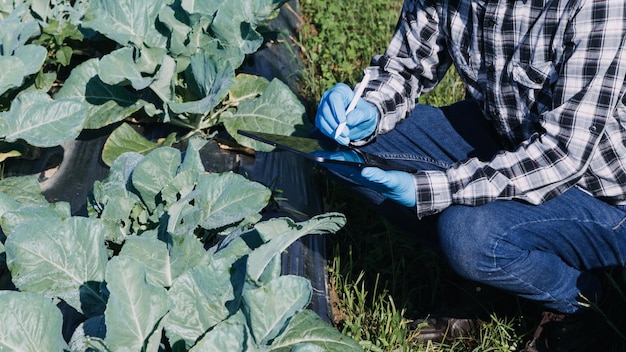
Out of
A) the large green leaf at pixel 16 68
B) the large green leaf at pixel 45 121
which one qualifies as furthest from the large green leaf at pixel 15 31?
the large green leaf at pixel 45 121

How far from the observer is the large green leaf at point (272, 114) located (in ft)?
8.34

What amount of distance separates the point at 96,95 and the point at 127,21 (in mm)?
260

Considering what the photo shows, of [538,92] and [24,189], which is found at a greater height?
[538,92]

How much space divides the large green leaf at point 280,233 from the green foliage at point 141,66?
2.35ft

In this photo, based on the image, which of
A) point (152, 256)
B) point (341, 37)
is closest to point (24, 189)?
point (152, 256)

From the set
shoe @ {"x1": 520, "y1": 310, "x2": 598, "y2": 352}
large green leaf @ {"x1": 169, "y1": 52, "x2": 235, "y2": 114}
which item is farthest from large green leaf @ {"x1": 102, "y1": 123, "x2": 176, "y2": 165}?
shoe @ {"x1": 520, "y1": 310, "x2": 598, "y2": 352}

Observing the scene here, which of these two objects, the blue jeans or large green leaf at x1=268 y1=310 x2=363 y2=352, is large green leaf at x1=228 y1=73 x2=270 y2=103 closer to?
the blue jeans

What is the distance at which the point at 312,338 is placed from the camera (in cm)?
157

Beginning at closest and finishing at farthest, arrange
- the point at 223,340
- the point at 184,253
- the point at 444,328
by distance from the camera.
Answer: the point at 223,340 < the point at 184,253 < the point at 444,328

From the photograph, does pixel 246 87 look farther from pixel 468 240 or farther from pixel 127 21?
pixel 468 240

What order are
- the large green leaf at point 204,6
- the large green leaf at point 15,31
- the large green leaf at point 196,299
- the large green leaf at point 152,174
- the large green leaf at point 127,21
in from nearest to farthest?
the large green leaf at point 196,299
the large green leaf at point 152,174
the large green leaf at point 15,31
the large green leaf at point 127,21
the large green leaf at point 204,6

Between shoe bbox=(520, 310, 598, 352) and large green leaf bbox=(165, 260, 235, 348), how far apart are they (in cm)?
95

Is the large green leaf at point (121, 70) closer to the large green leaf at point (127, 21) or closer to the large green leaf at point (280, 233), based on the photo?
the large green leaf at point (127, 21)

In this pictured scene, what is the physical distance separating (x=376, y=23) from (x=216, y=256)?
252 cm
